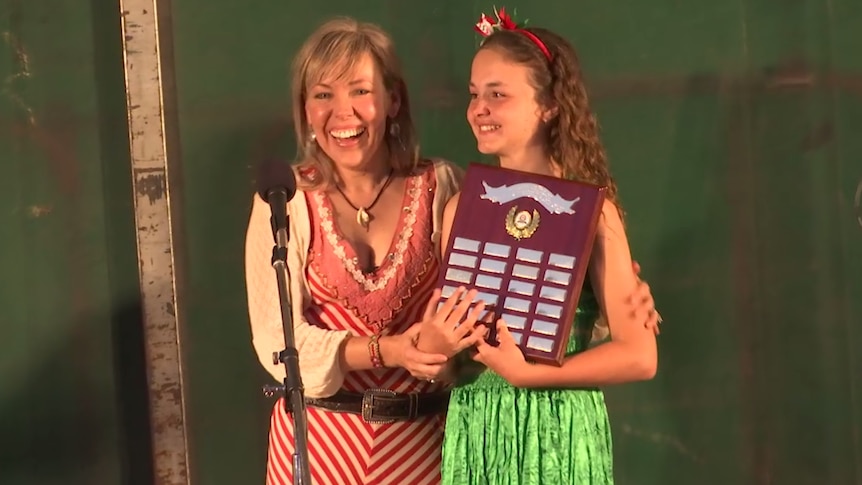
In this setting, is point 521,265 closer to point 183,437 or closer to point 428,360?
point 428,360

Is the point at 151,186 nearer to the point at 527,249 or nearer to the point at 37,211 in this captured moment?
the point at 37,211

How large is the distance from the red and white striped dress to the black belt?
0.05ft

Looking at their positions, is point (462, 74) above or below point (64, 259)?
above

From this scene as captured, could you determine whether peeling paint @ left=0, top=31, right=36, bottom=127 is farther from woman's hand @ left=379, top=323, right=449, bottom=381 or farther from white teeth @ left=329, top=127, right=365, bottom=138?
woman's hand @ left=379, top=323, right=449, bottom=381

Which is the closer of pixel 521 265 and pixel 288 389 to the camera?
pixel 288 389

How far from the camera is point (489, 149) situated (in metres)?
2.39

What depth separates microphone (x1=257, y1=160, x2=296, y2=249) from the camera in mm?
2154

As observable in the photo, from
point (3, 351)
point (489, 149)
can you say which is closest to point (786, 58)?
point (489, 149)

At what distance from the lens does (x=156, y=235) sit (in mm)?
3547

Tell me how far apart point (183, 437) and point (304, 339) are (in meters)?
1.25

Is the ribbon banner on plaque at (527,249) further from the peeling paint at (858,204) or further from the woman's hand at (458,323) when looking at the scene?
the peeling paint at (858,204)

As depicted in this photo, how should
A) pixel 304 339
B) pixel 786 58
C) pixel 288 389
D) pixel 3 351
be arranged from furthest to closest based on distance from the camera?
pixel 3 351, pixel 786 58, pixel 304 339, pixel 288 389

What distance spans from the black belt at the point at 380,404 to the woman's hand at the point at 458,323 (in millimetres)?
A: 354

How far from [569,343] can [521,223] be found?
0.27 metres
